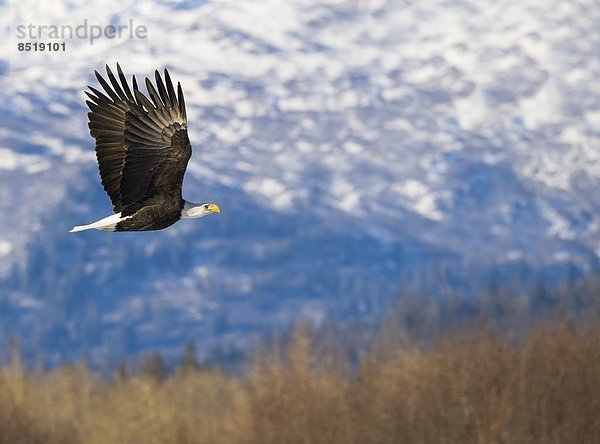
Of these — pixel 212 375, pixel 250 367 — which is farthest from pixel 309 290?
pixel 250 367

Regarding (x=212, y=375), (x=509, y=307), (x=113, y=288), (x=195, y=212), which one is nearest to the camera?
(x=195, y=212)

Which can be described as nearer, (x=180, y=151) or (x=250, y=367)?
(x=180, y=151)

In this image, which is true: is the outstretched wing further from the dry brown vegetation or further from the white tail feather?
the dry brown vegetation

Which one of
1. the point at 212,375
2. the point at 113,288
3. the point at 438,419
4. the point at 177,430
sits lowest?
the point at 113,288

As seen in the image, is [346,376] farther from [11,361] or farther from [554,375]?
[11,361]

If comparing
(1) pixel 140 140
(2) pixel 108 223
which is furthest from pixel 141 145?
(2) pixel 108 223

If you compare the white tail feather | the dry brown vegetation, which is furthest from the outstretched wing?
the dry brown vegetation

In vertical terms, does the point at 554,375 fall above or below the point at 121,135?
below

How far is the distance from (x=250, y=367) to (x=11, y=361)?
6440 mm

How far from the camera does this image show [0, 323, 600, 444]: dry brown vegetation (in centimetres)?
1827

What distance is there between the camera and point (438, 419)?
18578 mm

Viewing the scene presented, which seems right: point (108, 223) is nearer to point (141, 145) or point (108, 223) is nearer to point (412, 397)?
point (141, 145)

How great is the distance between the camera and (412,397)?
19031 mm

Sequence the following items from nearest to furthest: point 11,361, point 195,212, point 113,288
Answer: point 195,212
point 11,361
point 113,288
